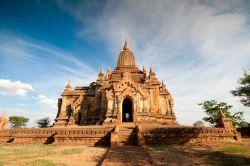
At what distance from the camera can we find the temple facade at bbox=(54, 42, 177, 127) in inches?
869

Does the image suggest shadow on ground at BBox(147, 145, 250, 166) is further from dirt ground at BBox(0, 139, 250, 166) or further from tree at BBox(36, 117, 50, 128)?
tree at BBox(36, 117, 50, 128)

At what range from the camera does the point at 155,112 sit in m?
24.2

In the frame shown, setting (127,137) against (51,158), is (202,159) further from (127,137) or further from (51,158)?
(51,158)

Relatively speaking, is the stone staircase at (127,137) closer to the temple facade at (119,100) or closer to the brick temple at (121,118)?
the brick temple at (121,118)

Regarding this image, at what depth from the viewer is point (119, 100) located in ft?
72.0

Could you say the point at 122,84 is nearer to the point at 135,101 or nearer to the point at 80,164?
the point at 135,101

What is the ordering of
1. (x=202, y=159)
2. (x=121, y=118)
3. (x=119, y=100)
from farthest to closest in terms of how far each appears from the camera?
(x=119, y=100) < (x=121, y=118) < (x=202, y=159)

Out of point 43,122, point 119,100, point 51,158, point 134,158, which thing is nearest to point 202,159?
point 134,158

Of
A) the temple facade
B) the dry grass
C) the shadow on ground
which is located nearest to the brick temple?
the temple facade

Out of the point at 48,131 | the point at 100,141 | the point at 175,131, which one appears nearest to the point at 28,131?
the point at 48,131

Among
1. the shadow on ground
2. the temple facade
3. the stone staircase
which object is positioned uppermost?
the temple facade

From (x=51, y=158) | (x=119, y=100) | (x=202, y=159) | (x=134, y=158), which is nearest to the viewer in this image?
(x=202, y=159)

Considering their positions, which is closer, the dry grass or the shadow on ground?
the shadow on ground

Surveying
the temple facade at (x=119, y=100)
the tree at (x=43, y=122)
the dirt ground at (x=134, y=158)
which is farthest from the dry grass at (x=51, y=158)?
the tree at (x=43, y=122)
